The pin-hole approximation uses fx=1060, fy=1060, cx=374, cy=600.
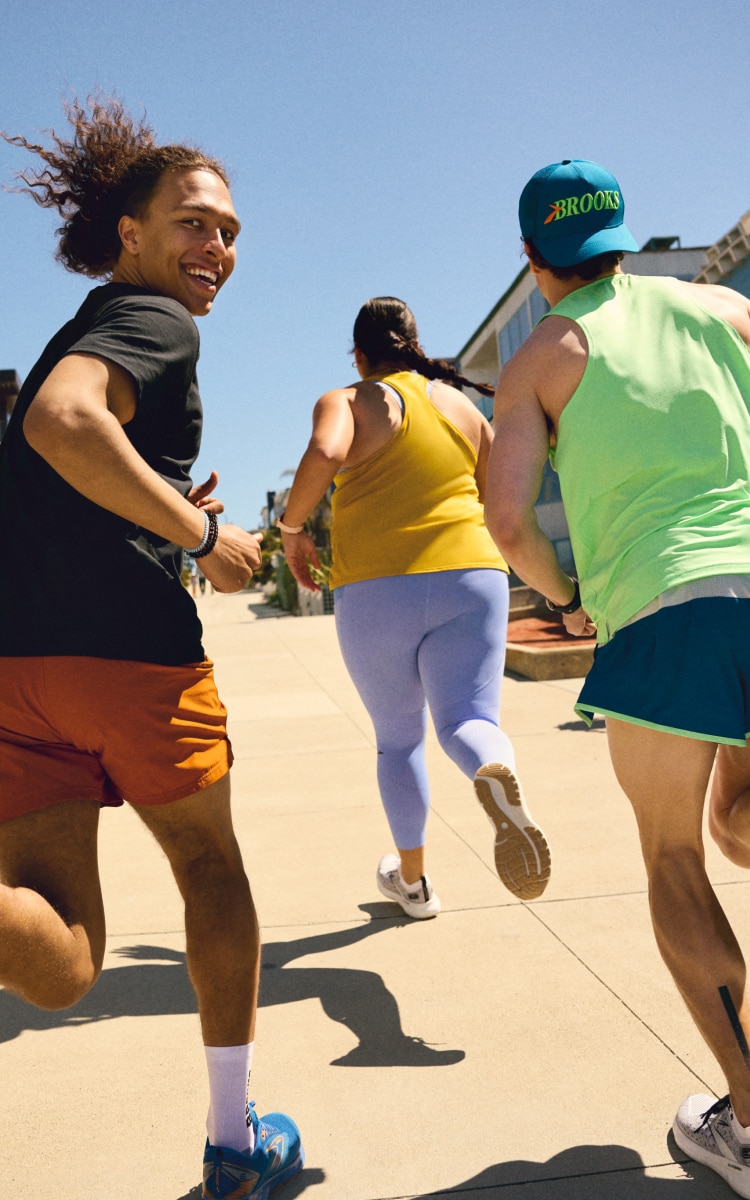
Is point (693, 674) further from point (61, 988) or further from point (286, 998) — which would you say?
point (286, 998)

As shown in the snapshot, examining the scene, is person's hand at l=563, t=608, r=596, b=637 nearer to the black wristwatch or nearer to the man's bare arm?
the black wristwatch

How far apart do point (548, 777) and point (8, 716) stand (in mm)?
4137

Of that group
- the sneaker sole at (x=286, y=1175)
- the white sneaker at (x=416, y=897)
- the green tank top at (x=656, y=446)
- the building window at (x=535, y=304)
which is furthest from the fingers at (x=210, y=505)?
the building window at (x=535, y=304)

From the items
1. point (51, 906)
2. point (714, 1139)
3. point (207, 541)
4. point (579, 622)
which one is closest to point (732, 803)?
point (579, 622)

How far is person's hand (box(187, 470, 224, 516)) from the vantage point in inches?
85.4

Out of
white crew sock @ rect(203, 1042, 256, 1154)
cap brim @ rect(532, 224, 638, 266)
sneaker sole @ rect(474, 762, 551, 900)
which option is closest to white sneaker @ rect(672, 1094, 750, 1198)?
sneaker sole @ rect(474, 762, 551, 900)

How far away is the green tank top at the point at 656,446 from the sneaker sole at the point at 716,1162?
1.02 m

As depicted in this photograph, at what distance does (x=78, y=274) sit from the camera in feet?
7.86

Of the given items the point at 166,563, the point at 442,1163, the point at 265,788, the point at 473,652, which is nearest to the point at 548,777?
the point at 265,788

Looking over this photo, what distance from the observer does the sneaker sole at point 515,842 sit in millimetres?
2635

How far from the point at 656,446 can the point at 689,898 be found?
0.84 m

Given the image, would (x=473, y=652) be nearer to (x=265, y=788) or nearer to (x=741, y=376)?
(x=741, y=376)

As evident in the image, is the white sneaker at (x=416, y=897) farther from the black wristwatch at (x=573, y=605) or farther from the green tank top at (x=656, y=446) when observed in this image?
the green tank top at (x=656, y=446)

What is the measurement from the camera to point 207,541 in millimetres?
2035
